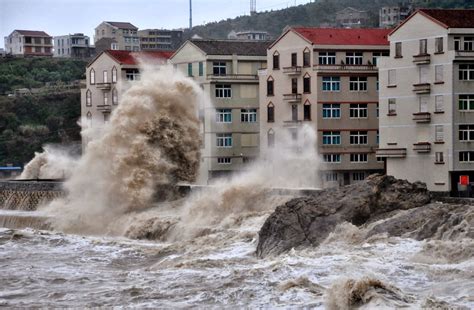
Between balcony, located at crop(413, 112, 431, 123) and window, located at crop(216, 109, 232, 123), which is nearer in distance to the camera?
balcony, located at crop(413, 112, 431, 123)

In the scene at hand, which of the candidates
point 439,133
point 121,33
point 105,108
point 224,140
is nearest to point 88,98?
point 105,108

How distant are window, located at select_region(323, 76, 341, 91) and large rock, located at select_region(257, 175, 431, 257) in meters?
22.1

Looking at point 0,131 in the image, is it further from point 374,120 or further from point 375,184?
point 375,184

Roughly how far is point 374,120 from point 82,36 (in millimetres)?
98487

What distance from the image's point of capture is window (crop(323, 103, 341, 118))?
2137 inches

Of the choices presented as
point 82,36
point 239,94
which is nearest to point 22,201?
point 239,94

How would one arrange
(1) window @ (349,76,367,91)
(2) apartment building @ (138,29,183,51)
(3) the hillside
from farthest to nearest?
(3) the hillside < (2) apartment building @ (138,29,183,51) < (1) window @ (349,76,367,91)

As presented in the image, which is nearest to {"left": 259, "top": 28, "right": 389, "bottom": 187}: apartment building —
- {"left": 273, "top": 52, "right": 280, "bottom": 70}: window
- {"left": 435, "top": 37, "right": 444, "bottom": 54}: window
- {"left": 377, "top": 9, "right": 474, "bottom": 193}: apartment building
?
{"left": 273, "top": 52, "right": 280, "bottom": 70}: window

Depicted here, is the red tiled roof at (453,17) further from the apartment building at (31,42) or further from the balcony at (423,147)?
the apartment building at (31,42)

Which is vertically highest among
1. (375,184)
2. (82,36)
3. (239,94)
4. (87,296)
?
(82,36)

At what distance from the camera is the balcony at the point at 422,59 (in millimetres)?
46531

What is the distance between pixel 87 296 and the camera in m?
26.2

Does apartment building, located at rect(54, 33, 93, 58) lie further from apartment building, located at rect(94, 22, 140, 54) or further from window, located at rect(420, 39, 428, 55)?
window, located at rect(420, 39, 428, 55)

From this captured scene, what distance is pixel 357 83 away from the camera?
→ 54.5m
